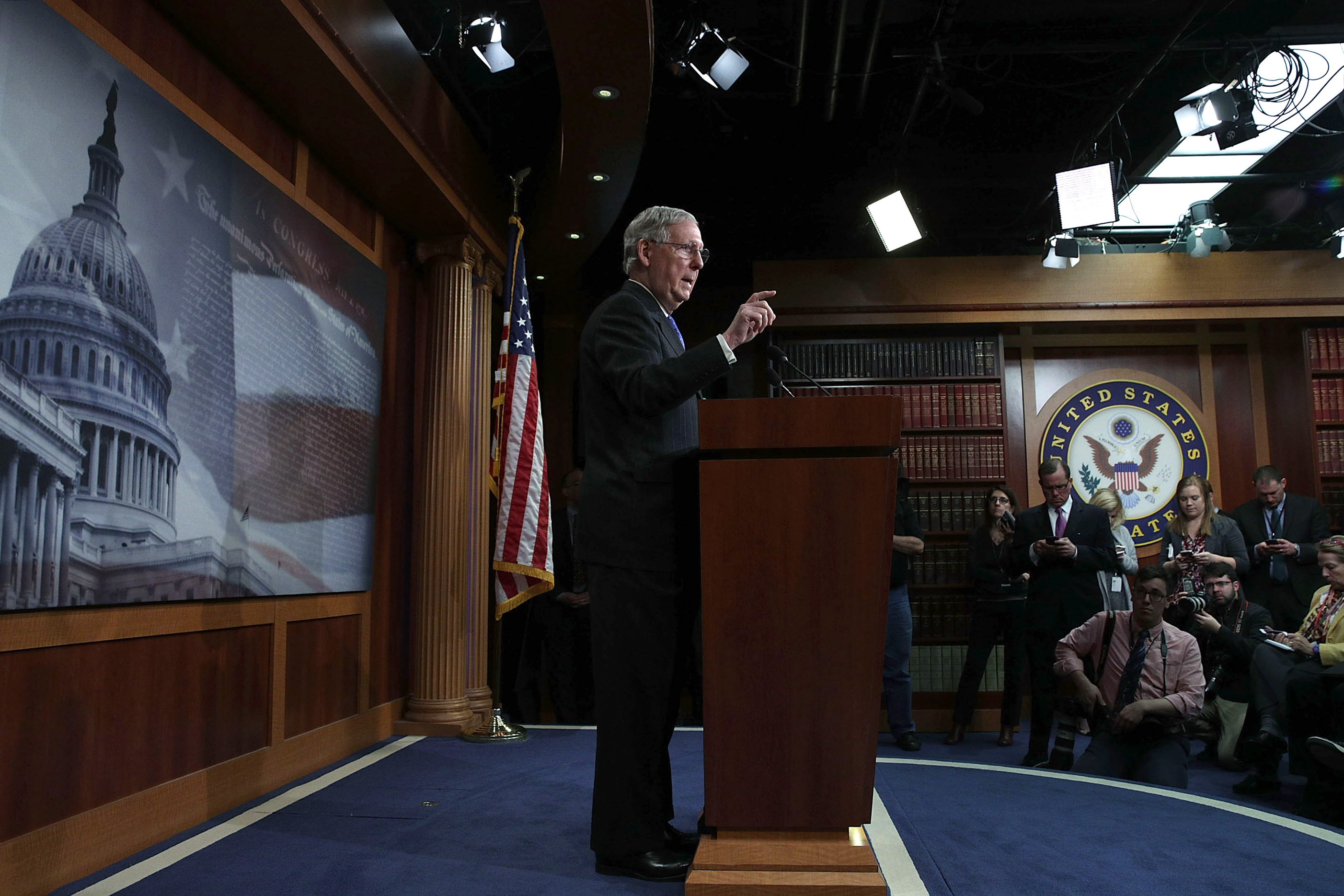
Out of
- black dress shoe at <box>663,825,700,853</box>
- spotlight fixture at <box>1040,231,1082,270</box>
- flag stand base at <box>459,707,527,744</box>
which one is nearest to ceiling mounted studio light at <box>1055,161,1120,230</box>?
spotlight fixture at <box>1040,231,1082,270</box>

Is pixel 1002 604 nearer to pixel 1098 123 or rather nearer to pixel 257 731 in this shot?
pixel 1098 123

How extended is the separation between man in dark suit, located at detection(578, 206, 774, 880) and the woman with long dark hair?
3553mm

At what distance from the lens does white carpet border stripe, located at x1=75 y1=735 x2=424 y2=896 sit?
2.02m

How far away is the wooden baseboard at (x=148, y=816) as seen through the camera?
2002 millimetres

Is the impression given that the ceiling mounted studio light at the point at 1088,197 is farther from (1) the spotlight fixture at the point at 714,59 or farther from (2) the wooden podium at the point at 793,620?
(2) the wooden podium at the point at 793,620

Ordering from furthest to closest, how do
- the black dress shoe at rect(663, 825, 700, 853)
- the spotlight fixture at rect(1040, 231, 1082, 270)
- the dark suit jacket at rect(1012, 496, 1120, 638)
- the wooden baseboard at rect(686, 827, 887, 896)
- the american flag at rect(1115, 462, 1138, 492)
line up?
the american flag at rect(1115, 462, 1138, 492) → the spotlight fixture at rect(1040, 231, 1082, 270) → the dark suit jacket at rect(1012, 496, 1120, 638) → the black dress shoe at rect(663, 825, 700, 853) → the wooden baseboard at rect(686, 827, 887, 896)

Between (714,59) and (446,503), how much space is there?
2.37 metres

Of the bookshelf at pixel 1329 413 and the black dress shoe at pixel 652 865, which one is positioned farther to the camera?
the bookshelf at pixel 1329 413

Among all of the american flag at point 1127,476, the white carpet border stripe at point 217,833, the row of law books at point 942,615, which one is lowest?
the white carpet border stripe at point 217,833

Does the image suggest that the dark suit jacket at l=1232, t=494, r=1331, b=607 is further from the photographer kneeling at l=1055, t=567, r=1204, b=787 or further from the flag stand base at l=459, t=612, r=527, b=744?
the flag stand base at l=459, t=612, r=527, b=744

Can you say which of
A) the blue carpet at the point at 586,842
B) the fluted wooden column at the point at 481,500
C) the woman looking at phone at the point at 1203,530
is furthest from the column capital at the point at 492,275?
the woman looking at phone at the point at 1203,530

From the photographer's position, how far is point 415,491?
4.30 m

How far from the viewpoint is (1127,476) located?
20.8 ft

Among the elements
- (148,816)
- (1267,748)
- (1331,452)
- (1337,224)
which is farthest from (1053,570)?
(148,816)
